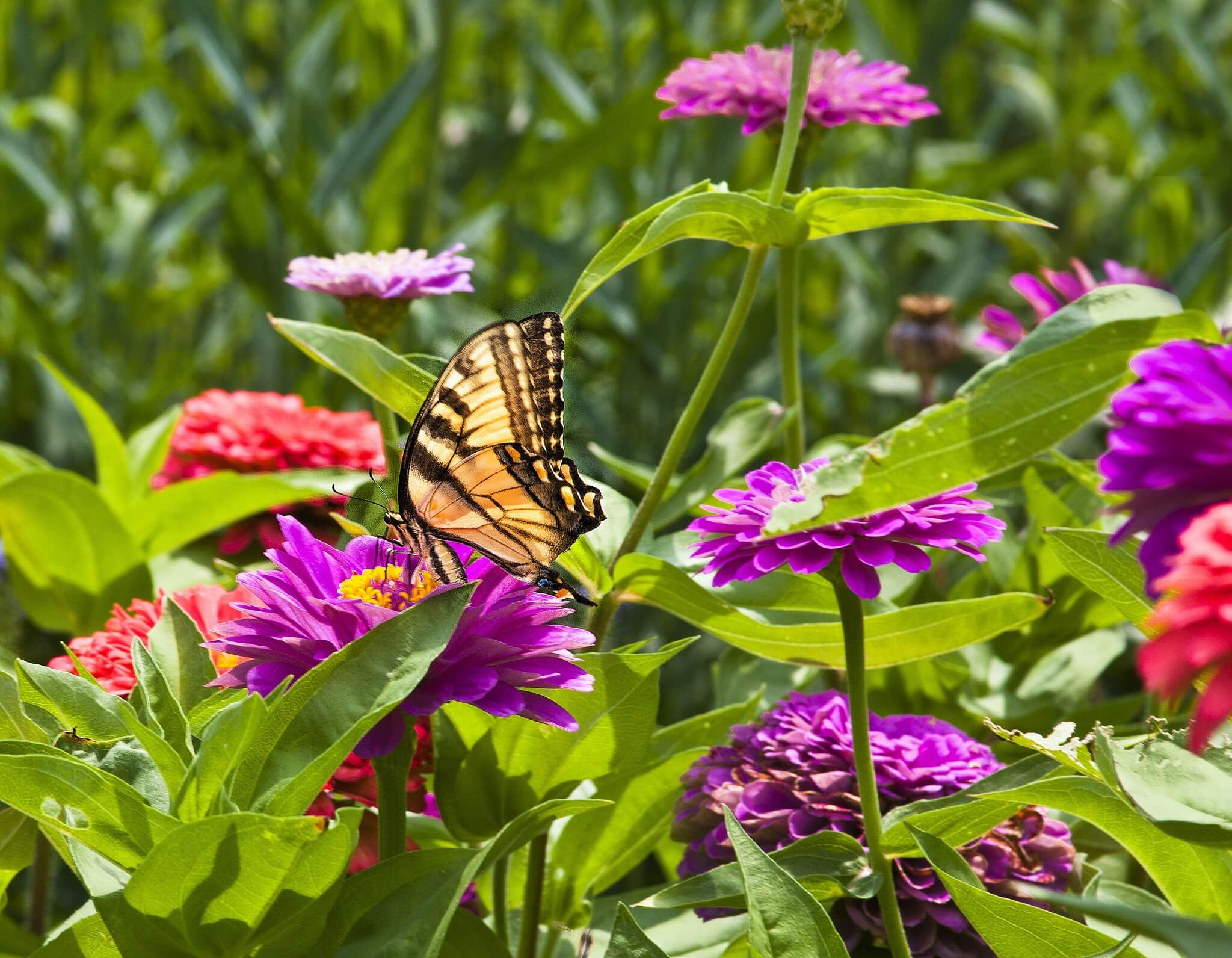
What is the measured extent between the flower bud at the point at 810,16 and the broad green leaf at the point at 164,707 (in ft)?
1.44

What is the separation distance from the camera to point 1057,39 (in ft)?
8.01

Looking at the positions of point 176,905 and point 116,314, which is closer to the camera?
point 176,905

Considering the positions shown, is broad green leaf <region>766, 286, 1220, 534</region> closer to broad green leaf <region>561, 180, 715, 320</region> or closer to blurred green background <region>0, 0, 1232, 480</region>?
broad green leaf <region>561, 180, 715, 320</region>

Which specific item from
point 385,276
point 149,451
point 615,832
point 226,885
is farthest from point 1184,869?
point 149,451

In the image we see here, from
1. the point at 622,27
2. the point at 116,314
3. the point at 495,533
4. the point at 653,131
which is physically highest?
the point at 622,27

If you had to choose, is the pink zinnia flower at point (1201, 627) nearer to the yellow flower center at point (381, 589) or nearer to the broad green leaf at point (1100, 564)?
the broad green leaf at point (1100, 564)

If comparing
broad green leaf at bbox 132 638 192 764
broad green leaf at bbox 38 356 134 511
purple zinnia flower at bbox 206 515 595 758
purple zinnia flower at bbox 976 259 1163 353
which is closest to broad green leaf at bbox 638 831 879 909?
purple zinnia flower at bbox 206 515 595 758

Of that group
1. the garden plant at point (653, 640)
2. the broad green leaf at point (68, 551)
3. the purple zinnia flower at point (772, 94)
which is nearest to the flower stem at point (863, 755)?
the garden plant at point (653, 640)

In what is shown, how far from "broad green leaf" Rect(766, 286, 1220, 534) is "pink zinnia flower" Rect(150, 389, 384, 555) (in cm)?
57

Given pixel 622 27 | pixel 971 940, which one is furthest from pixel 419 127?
pixel 971 940

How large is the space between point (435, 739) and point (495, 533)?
11 centimetres

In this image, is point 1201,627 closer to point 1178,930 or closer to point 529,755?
point 1178,930

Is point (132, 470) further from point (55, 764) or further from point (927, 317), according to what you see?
point (927, 317)

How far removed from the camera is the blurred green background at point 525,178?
5.80 ft
